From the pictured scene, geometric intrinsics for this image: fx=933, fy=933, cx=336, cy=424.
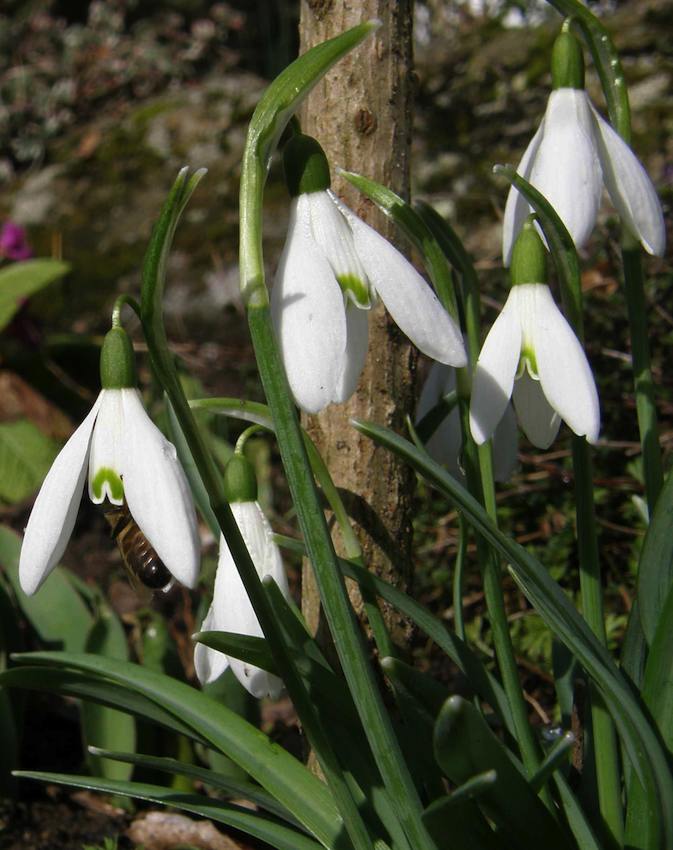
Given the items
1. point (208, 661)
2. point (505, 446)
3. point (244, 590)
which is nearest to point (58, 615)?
point (208, 661)

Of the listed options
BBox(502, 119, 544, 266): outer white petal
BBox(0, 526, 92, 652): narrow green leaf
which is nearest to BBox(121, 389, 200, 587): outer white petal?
Answer: BBox(502, 119, 544, 266): outer white petal

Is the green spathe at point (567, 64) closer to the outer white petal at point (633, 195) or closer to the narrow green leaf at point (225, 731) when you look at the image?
the outer white petal at point (633, 195)

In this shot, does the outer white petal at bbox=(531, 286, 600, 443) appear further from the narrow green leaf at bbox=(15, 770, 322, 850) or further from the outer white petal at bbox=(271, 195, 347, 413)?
the narrow green leaf at bbox=(15, 770, 322, 850)

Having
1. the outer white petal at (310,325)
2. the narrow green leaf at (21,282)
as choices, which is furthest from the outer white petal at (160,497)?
the narrow green leaf at (21,282)

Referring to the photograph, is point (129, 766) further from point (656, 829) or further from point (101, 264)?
point (101, 264)

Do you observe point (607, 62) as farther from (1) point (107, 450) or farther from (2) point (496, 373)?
(1) point (107, 450)

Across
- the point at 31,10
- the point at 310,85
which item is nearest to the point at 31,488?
the point at 310,85
